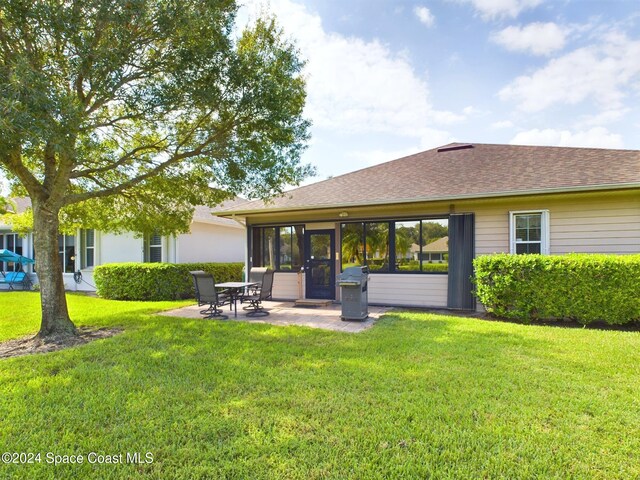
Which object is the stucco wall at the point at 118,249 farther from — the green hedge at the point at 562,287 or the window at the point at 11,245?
the green hedge at the point at 562,287

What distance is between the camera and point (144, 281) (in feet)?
37.1

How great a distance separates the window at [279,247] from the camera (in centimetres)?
1073

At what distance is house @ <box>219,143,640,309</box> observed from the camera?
24.7 ft

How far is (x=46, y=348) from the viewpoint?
5547 millimetres

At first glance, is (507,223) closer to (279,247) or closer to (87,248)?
(279,247)

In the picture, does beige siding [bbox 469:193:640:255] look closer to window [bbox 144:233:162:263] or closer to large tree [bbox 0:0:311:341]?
large tree [bbox 0:0:311:341]

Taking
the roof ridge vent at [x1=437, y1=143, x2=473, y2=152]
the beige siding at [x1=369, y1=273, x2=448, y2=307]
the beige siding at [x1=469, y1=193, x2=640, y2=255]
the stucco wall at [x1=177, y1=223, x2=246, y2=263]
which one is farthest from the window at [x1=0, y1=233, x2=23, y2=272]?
the beige siding at [x1=469, y1=193, x2=640, y2=255]

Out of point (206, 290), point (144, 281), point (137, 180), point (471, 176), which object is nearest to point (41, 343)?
point (206, 290)

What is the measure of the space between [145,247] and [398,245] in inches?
369

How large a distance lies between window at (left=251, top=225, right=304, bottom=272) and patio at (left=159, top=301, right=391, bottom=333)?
1436 millimetres

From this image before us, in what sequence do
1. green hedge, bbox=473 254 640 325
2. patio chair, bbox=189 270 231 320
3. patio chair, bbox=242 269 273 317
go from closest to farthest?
green hedge, bbox=473 254 640 325 → patio chair, bbox=189 270 231 320 → patio chair, bbox=242 269 273 317

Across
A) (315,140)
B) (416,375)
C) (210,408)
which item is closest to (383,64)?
(315,140)

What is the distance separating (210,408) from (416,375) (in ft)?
7.66

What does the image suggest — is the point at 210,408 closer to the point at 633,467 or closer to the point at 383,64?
the point at 633,467
